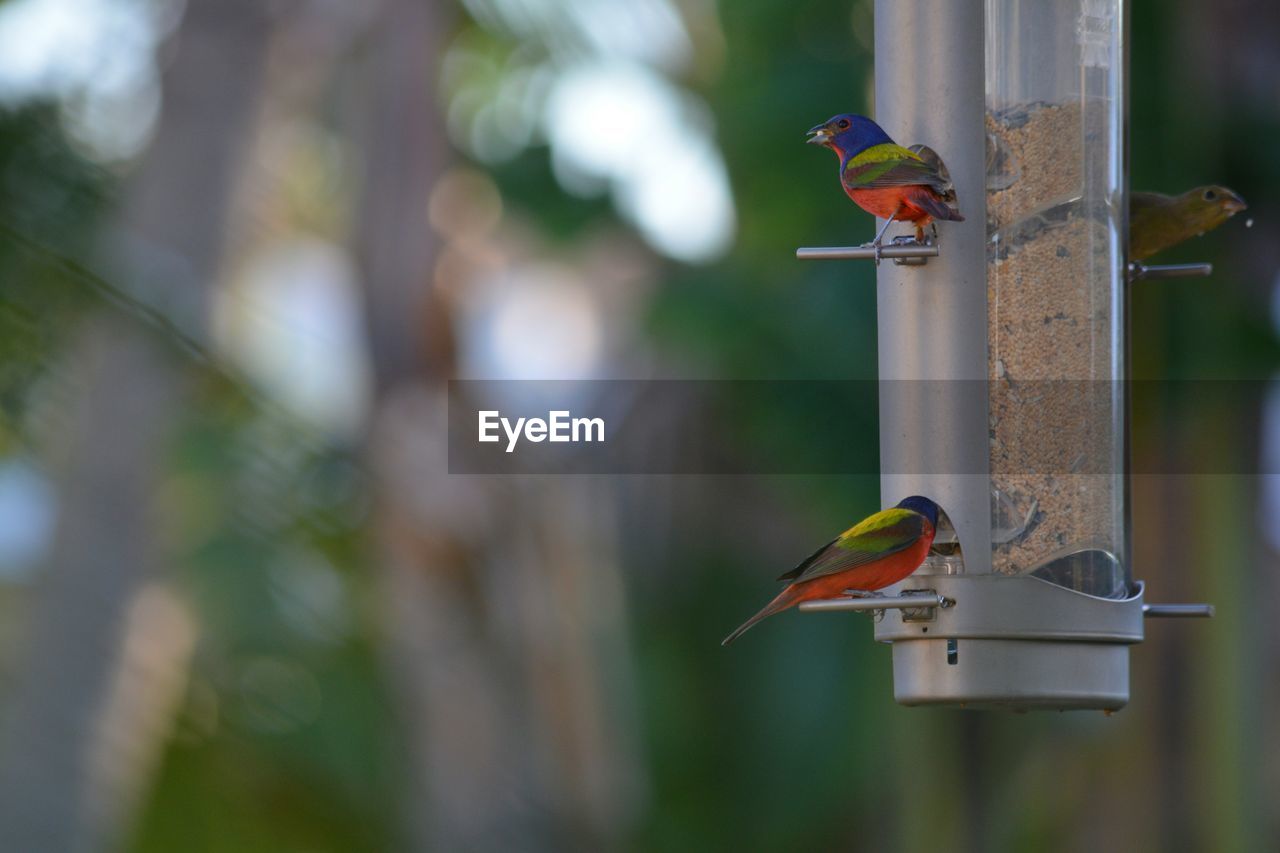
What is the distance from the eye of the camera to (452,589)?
10859mm

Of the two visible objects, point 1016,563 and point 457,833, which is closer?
point 1016,563

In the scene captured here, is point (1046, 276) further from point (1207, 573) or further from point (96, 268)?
point (1207, 573)

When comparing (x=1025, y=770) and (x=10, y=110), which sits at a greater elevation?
(x=10, y=110)

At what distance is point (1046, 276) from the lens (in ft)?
12.6

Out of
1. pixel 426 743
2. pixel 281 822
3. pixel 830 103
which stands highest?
pixel 830 103

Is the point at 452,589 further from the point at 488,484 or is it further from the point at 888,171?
the point at 888,171

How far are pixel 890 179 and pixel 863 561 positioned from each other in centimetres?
79

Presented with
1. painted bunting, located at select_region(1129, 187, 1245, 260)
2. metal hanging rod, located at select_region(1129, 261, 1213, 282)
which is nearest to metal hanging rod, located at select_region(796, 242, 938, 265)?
metal hanging rod, located at select_region(1129, 261, 1213, 282)

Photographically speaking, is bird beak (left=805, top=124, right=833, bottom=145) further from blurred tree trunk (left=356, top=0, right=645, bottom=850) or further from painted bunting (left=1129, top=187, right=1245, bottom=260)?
blurred tree trunk (left=356, top=0, right=645, bottom=850)

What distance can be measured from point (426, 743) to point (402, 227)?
337 centimetres

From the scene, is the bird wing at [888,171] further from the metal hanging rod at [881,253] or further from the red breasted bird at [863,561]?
the red breasted bird at [863,561]

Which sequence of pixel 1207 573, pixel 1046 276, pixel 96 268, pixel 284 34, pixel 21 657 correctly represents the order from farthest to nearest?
pixel 284 34
pixel 1207 573
pixel 21 657
pixel 96 268
pixel 1046 276

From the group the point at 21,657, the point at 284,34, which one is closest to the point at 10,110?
the point at 21,657

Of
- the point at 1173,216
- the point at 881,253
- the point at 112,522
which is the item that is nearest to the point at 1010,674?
the point at 881,253
